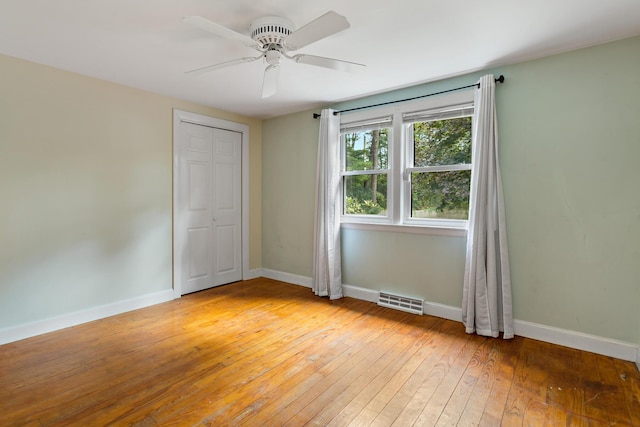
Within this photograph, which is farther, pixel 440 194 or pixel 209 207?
pixel 209 207

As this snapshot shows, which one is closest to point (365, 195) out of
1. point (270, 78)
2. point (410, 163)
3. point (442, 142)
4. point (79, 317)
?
point (410, 163)

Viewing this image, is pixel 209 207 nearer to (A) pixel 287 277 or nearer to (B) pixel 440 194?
(A) pixel 287 277

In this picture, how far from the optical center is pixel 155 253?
3.62 m

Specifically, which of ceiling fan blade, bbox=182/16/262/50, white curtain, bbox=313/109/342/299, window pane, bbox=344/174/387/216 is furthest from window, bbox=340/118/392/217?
Answer: ceiling fan blade, bbox=182/16/262/50

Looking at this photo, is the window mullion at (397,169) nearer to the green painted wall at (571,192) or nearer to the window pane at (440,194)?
the window pane at (440,194)

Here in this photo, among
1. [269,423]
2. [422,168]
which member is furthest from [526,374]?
[422,168]

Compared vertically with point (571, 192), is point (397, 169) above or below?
above

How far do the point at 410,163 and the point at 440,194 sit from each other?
0.46m

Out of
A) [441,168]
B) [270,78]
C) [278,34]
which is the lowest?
[441,168]

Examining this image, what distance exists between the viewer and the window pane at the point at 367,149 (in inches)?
141

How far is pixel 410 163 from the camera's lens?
339 cm

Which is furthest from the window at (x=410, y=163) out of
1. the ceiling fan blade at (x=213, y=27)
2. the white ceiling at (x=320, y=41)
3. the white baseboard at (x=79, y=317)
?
the white baseboard at (x=79, y=317)

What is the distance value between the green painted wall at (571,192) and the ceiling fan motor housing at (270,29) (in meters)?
1.77

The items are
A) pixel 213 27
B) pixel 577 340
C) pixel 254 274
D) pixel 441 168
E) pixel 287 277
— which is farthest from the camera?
pixel 254 274
